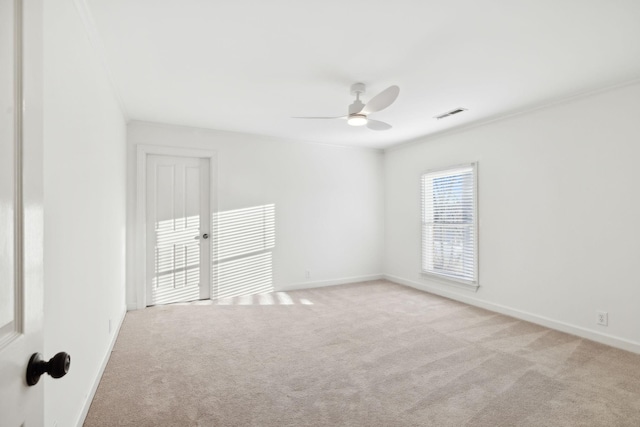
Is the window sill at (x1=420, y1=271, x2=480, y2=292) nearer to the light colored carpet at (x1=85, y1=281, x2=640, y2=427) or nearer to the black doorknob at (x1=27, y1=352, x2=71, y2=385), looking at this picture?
the light colored carpet at (x1=85, y1=281, x2=640, y2=427)

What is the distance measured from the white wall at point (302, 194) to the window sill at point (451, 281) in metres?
1.16

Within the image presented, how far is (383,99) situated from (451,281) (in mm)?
3222

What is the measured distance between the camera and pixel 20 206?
0.68m

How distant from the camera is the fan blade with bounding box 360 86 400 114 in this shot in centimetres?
265

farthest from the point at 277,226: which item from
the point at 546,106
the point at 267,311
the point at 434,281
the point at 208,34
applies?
the point at 546,106

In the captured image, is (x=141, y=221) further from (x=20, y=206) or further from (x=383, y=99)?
(x=20, y=206)

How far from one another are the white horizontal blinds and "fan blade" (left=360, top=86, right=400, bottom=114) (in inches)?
90.7

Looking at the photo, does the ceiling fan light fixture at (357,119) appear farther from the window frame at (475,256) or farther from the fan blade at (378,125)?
the window frame at (475,256)

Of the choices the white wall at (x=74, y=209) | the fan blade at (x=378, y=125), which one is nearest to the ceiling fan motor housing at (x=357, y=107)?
the fan blade at (x=378, y=125)

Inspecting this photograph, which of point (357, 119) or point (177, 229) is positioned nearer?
point (357, 119)

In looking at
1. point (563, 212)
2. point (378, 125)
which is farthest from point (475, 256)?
point (378, 125)

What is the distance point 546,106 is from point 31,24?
4443 millimetres

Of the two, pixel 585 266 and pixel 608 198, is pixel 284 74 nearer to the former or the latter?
pixel 608 198

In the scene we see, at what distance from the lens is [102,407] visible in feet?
7.12
